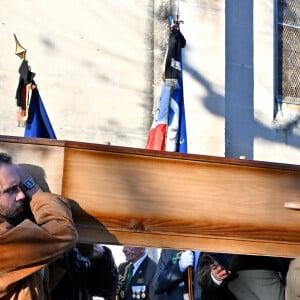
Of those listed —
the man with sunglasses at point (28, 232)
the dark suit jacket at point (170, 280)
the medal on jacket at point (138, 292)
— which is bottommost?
the medal on jacket at point (138, 292)

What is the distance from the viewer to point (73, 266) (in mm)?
4219

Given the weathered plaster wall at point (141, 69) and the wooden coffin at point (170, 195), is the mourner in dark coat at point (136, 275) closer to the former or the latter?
the weathered plaster wall at point (141, 69)

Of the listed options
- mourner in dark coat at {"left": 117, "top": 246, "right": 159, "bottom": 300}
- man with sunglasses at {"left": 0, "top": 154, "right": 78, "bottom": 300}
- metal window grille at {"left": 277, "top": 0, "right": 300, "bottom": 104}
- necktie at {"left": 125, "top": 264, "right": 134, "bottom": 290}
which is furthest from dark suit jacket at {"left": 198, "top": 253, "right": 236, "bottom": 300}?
metal window grille at {"left": 277, "top": 0, "right": 300, "bottom": 104}

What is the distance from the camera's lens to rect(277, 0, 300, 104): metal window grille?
9477 millimetres

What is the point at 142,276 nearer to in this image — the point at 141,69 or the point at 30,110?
the point at 30,110

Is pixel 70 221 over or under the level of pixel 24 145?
under

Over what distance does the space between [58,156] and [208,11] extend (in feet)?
17.3

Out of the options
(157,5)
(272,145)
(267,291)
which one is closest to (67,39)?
(157,5)

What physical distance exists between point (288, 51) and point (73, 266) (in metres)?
5.95

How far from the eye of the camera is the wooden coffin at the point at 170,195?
3.76 metres

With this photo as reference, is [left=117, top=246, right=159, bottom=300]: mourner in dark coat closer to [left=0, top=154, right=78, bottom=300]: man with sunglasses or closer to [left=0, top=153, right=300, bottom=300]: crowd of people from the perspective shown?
[left=0, top=153, right=300, bottom=300]: crowd of people

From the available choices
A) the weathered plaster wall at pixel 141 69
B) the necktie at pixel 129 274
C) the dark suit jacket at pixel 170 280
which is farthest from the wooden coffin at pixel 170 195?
the weathered plaster wall at pixel 141 69

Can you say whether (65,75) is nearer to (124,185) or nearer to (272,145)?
(272,145)

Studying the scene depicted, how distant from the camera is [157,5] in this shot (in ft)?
28.0
